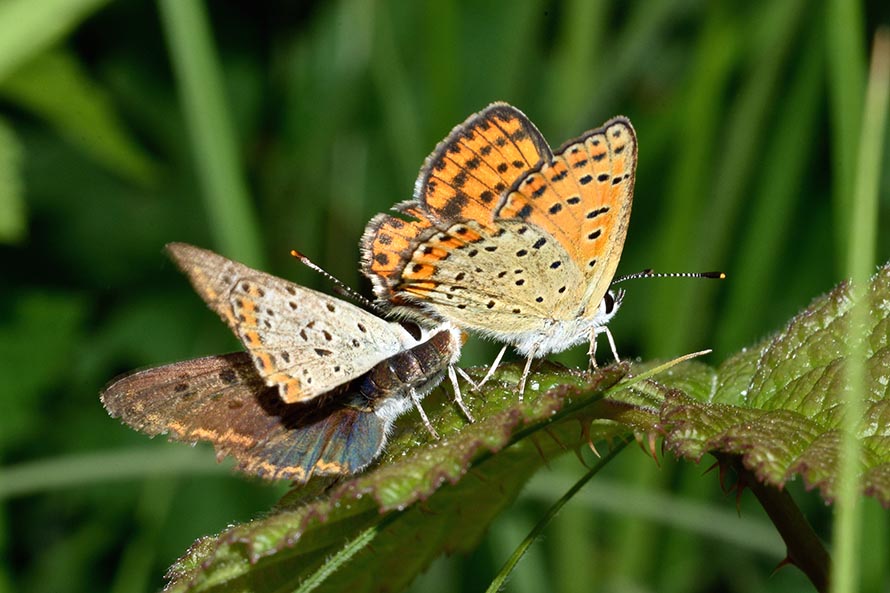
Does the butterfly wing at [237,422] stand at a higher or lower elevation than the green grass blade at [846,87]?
lower

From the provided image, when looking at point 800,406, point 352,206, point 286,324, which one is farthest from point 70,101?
point 800,406

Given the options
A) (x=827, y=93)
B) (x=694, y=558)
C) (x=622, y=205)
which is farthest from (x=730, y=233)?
(x=622, y=205)

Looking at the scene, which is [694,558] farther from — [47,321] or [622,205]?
[47,321]

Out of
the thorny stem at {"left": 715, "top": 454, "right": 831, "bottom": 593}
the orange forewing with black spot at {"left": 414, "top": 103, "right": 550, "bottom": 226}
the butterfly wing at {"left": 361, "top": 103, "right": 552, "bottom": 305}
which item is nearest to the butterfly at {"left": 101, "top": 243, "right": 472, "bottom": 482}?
the butterfly wing at {"left": 361, "top": 103, "right": 552, "bottom": 305}

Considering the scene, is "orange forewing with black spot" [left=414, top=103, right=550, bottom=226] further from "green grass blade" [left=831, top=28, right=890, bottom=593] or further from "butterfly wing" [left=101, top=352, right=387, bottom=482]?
"green grass blade" [left=831, top=28, right=890, bottom=593]

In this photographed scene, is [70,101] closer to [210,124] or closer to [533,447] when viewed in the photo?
[210,124]

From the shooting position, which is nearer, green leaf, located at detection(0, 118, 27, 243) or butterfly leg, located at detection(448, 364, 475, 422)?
butterfly leg, located at detection(448, 364, 475, 422)

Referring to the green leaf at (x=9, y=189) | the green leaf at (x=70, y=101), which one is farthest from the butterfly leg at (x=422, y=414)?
the green leaf at (x=70, y=101)

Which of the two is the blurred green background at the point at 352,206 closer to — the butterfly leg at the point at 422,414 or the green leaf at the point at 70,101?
the green leaf at the point at 70,101
